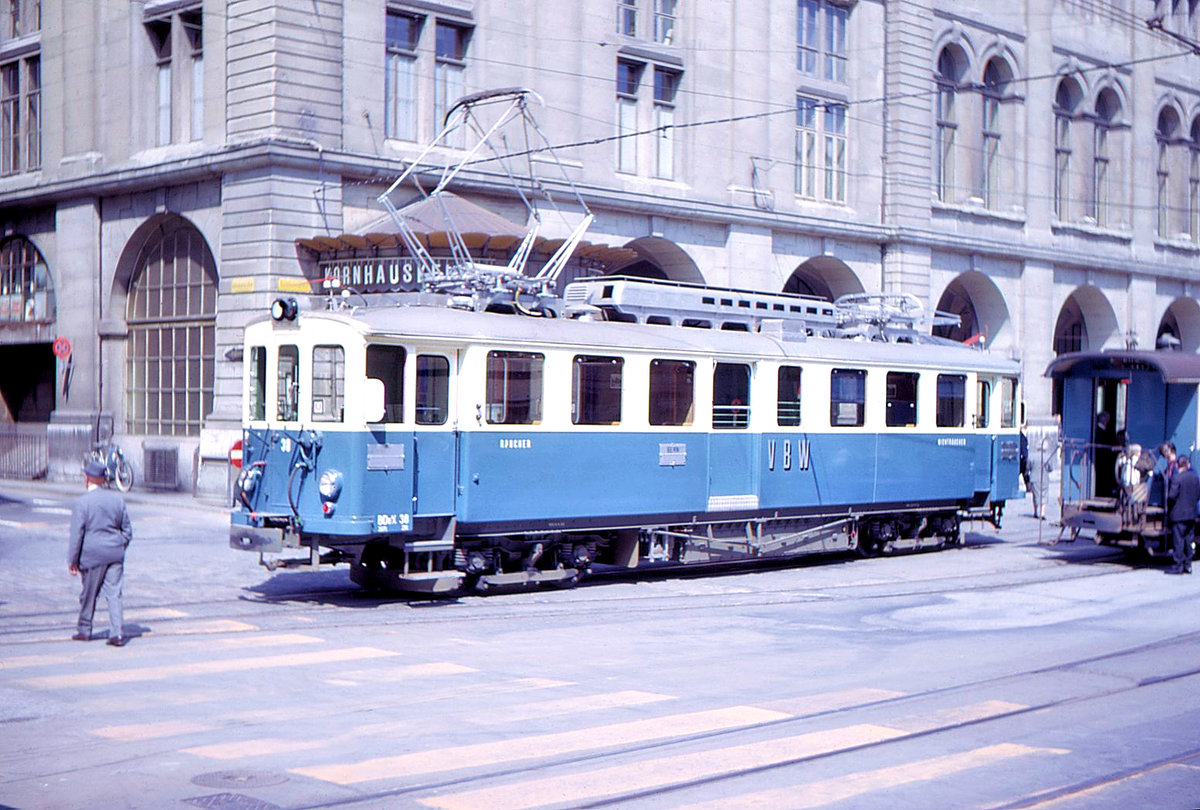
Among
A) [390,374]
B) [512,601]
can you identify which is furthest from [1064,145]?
[390,374]

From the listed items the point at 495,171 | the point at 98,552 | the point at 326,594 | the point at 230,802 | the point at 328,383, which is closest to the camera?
the point at 230,802

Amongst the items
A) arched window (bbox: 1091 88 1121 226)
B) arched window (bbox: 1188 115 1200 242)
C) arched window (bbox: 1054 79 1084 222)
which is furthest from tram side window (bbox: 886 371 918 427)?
arched window (bbox: 1188 115 1200 242)

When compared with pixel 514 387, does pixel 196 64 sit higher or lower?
higher

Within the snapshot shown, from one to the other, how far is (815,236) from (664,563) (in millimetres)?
17349

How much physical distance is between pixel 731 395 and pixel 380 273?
9865 mm

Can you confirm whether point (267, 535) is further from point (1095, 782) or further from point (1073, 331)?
Result: point (1073, 331)

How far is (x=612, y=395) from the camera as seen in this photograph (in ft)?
56.7

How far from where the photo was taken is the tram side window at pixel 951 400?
22.1 m

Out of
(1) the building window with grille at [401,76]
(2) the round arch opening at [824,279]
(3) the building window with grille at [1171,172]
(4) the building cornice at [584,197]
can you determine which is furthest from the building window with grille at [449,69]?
(3) the building window with grille at [1171,172]

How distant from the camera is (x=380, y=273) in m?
26.6

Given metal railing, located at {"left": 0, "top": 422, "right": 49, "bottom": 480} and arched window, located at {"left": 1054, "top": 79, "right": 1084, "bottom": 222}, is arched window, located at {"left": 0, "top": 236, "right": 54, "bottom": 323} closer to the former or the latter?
metal railing, located at {"left": 0, "top": 422, "right": 49, "bottom": 480}

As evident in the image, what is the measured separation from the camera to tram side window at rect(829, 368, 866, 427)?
2025cm

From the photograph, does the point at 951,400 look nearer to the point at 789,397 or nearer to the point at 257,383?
the point at 789,397

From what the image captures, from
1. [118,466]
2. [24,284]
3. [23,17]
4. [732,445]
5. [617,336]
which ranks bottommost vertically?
[118,466]
